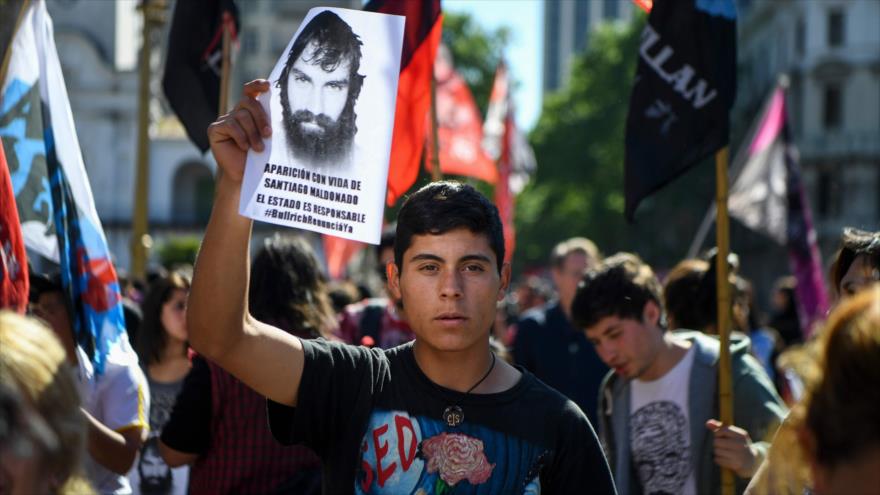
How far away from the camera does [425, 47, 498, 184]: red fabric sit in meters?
13.0

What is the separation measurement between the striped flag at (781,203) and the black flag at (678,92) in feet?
16.9

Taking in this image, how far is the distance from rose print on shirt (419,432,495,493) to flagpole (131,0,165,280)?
668 cm

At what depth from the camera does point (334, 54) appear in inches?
126

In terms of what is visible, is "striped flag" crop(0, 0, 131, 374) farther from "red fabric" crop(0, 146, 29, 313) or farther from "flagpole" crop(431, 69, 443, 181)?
"flagpole" crop(431, 69, 443, 181)

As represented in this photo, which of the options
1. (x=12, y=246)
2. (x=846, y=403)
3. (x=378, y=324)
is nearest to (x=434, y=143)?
(x=378, y=324)

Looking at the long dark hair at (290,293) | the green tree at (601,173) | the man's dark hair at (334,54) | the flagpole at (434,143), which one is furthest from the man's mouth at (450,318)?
the green tree at (601,173)

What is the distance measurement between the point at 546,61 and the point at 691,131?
160 meters

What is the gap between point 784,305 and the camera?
12594 mm

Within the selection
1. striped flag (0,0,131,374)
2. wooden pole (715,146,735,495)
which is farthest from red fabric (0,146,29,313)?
wooden pole (715,146,735,495)

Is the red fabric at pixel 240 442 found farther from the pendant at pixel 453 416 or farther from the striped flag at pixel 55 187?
the pendant at pixel 453 416

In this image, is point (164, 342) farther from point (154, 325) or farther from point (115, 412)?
point (115, 412)

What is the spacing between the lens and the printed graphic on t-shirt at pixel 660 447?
189 inches

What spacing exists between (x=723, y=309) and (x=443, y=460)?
2271 mm

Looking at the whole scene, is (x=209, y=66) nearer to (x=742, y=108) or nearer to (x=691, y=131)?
(x=691, y=131)
